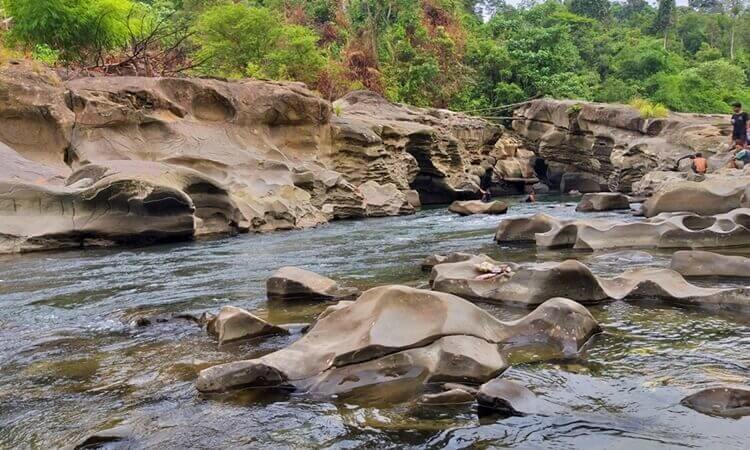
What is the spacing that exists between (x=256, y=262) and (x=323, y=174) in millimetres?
8189

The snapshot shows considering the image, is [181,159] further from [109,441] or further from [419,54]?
[419,54]

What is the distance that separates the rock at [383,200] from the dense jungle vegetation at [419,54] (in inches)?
247

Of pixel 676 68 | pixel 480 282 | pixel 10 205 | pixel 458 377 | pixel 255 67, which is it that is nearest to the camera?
pixel 458 377

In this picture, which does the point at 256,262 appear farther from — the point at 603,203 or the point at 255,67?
the point at 255,67

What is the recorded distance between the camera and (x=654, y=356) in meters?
4.46

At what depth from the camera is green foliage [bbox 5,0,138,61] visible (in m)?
16.4

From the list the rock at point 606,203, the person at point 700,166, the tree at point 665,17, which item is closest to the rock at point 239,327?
the rock at point 606,203

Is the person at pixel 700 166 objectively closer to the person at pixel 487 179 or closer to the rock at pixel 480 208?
the rock at pixel 480 208

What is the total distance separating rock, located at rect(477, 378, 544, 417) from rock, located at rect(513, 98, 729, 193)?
17295 mm

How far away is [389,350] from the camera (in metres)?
4.18

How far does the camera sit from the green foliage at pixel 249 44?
23.0 metres

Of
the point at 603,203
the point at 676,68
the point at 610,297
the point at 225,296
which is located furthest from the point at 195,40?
the point at 676,68

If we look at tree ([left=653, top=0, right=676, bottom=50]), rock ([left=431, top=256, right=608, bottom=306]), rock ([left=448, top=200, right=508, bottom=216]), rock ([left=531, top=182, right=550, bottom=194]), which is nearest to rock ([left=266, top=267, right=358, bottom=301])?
rock ([left=431, top=256, right=608, bottom=306])

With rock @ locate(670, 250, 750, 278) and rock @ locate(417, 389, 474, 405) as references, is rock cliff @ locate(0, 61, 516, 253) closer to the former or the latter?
rock @ locate(670, 250, 750, 278)
